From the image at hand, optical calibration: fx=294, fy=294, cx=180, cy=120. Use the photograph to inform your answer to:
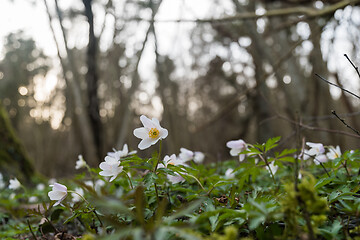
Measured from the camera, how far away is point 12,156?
13.9 ft

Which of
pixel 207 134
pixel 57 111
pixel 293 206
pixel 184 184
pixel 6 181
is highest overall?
pixel 293 206

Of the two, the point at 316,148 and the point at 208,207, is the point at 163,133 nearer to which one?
the point at 208,207

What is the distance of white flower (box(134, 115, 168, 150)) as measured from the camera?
1.20 m

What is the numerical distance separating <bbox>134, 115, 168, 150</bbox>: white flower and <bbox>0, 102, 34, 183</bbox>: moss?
138 inches

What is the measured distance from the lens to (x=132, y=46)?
8.52 m

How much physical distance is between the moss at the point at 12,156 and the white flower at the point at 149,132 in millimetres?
3503

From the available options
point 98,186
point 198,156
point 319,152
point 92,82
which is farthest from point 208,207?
point 92,82

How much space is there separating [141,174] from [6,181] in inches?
109

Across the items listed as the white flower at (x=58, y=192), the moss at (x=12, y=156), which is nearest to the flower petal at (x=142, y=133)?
the white flower at (x=58, y=192)

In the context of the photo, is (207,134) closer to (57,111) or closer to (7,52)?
(57,111)

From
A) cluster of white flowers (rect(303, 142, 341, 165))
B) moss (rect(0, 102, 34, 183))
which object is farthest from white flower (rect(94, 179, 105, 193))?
moss (rect(0, 102, 34, 183))

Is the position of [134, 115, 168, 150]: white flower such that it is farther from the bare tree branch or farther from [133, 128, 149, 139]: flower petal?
the bare tree branch

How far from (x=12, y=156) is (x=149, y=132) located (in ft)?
12.5

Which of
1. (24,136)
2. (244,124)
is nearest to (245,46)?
(244,124)
